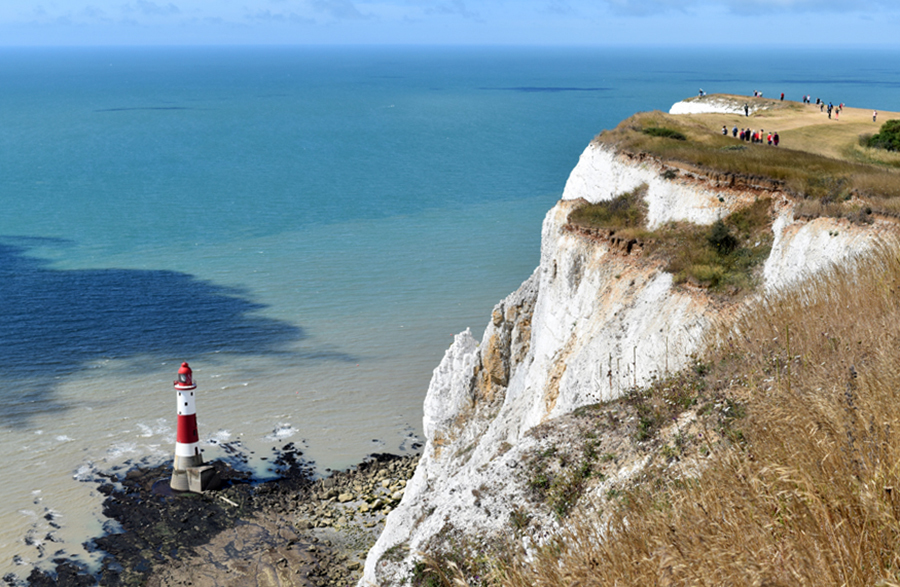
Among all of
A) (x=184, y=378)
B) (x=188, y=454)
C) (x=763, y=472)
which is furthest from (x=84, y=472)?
(x=763, y=472)

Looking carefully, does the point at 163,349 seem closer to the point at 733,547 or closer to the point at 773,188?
the point at 773,188

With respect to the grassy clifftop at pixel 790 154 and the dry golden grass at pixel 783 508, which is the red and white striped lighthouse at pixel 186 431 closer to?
the grassy clifftop at pixel 790 154

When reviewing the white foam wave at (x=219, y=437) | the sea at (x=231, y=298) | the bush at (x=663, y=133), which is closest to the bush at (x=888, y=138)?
the bush at (x=663, y=133)

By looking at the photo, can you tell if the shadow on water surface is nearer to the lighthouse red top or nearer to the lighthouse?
the lighthouse

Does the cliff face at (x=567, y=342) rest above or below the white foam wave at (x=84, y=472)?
above

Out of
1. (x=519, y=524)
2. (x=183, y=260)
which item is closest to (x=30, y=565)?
(x=519, y=524)

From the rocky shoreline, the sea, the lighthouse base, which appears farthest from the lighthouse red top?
the sea

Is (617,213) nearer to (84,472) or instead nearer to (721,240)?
(721,240)
